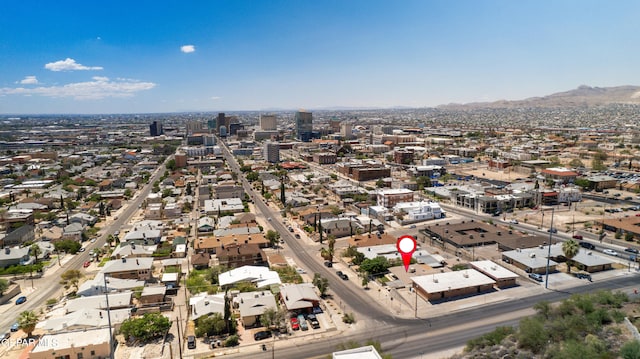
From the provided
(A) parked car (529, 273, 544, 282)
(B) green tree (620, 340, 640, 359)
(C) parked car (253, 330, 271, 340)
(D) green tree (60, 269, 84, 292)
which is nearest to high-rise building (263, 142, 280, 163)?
(D) green tree (60, 269, 84, 292)

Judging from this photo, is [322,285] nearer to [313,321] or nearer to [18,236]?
[313,321]

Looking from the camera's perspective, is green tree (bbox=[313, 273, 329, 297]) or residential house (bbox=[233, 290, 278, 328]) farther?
green tree (bbox=[313, 273, 329, 297])

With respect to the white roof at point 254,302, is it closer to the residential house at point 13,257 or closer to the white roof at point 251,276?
the white roof at point 251,276

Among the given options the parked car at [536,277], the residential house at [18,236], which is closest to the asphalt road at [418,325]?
the parked car at [536,277]

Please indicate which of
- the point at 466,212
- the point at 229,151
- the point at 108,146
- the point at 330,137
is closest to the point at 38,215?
the point at 466,212

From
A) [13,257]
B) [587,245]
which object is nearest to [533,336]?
[587,245]

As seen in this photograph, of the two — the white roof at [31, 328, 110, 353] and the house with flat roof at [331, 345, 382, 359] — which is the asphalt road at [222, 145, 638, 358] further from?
the white roof at [31, 328, 110, 353]
